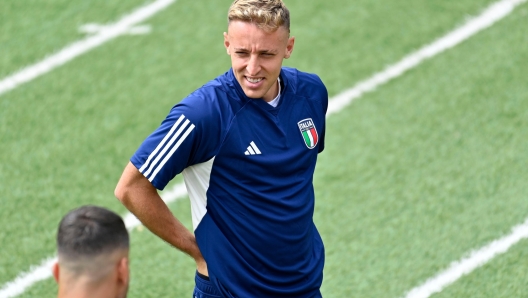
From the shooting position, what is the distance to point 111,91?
7.68 m

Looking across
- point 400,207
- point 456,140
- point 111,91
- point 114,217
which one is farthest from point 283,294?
point 111,91

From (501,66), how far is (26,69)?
431cm

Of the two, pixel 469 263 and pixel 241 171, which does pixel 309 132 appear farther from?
pixel 469 263

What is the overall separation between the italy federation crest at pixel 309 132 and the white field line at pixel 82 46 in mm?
4576

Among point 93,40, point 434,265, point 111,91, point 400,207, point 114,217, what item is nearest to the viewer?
point 114,217

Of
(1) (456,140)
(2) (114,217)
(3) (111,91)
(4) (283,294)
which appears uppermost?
(2) (114,217)

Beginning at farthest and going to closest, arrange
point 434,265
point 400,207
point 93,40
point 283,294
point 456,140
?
1. point 93,40
2. point 456,140
3. point 400,207
4. point 434,265
5. point 283,294

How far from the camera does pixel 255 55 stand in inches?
143

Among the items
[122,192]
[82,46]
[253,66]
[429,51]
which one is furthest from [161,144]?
[429,51]

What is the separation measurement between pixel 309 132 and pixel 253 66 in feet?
1.39

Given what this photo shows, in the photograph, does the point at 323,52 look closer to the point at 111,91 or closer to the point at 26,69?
the point at 111,91

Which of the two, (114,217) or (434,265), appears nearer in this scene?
(114,217)

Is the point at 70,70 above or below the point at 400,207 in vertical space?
above

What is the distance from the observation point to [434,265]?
18.5 ft
